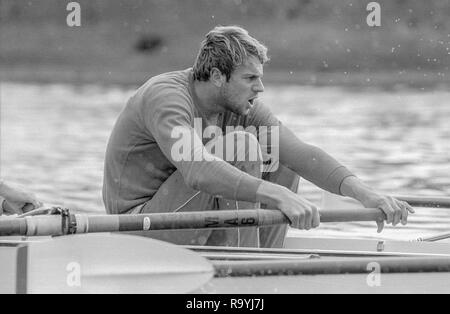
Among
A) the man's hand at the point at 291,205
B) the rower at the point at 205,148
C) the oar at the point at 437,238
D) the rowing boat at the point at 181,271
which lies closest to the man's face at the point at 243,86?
the rower at the point at 205,148

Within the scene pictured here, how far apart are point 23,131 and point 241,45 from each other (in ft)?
39.7

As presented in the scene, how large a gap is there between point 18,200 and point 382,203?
1668 mm

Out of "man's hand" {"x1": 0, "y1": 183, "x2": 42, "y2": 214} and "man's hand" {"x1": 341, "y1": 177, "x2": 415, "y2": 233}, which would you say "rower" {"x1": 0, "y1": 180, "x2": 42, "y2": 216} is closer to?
"man's hand" {"x1": 0, "y1": 183, "x2": 42, "y2": 214}

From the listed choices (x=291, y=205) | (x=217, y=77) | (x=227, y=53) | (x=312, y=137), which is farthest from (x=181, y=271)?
(x=312, y=137)

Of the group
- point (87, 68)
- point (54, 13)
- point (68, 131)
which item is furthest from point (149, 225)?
point (54, 13)

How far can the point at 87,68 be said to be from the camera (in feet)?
98.4

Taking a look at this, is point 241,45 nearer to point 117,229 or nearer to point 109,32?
point 117,229

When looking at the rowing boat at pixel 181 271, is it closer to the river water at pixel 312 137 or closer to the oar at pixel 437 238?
the oar at pixel 437 238

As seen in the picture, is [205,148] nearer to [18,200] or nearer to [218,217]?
[218,217]

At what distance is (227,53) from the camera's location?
4953 millimetres

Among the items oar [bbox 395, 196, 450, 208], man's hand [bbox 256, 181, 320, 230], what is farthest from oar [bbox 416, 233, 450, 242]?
→ man's hand [bbox 256, 181, 320, 230]

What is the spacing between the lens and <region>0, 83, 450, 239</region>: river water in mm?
9555

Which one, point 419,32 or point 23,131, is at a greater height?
point 419,32

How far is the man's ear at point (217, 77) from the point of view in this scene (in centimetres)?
495
